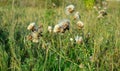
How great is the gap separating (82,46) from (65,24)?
32 cm

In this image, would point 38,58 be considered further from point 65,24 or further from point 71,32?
point 71,32

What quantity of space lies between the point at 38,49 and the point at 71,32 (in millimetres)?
596

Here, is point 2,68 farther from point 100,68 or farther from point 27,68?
point 100,68

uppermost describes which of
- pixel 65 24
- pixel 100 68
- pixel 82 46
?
pixel 65 24

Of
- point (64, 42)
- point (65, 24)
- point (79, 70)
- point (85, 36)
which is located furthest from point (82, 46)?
point (85, 36)

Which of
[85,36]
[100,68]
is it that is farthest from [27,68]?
[85,36]

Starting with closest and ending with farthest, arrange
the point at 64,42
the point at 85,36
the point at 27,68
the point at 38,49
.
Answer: the point at 27,68 → the point at 38,49 → the point at 64,42 → the point at 85,36

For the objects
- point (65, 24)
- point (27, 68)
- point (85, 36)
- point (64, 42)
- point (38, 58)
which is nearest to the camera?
point (65, 24)

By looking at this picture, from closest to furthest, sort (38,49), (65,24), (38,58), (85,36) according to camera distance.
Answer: (65,24), (38,58), (38,49), (85,36)

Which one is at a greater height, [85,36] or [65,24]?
[65,24]

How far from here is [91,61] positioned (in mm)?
1786

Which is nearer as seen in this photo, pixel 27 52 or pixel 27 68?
pixel 27 68

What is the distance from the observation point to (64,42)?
2.46 m

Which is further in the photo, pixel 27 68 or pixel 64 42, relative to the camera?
pixel 64 42
